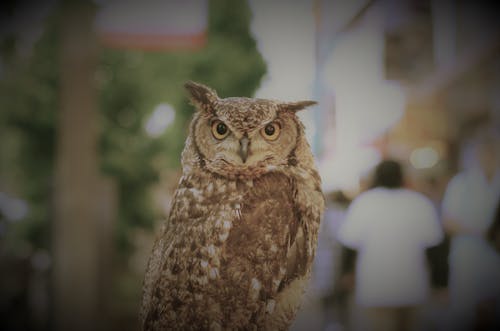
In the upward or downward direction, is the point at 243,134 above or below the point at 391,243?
above

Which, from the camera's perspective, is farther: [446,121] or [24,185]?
[24,185]

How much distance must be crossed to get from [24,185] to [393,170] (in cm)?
262

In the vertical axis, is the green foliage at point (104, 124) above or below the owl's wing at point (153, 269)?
above

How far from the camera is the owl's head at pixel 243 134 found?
2.05 ft

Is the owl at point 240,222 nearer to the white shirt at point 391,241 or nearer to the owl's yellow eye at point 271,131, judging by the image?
the owl's yellow eye at point 271,131

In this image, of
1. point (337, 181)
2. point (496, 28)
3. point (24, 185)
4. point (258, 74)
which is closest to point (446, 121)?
point (496, 28)

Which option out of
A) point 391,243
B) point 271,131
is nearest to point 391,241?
point 391,243

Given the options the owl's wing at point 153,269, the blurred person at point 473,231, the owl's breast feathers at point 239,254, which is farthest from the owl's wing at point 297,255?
the blurred person at point 473,231

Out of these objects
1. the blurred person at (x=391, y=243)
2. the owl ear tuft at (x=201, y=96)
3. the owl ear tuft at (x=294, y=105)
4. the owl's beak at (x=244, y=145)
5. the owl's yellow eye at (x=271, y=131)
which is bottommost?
the blurred person at (x=391, y=243)

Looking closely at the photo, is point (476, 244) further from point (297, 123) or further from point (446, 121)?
point (297, 123)

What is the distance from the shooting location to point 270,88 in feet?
2.46

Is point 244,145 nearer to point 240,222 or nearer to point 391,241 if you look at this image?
point 240,222

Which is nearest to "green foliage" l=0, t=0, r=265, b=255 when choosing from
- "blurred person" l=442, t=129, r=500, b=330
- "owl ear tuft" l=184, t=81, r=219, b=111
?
"owl ear tuft" l=184, t=81, r=219, b=111

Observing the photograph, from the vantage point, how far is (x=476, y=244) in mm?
1173
